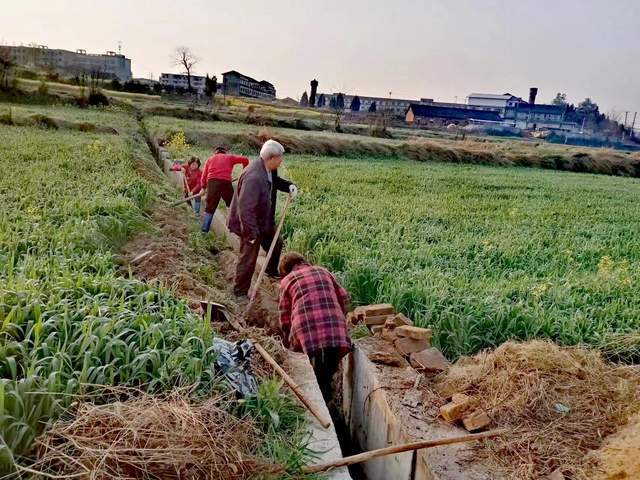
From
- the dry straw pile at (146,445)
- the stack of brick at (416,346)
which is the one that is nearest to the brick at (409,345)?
the stack of brick at (416,346)

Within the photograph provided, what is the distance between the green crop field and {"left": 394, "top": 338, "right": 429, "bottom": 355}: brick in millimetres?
329

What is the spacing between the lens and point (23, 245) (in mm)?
4969

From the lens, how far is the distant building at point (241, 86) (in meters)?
74.7

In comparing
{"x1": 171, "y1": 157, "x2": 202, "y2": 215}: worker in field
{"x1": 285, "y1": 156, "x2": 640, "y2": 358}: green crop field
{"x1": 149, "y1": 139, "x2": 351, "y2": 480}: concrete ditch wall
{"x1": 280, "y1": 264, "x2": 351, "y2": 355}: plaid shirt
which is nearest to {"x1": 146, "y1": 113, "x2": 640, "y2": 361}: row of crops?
{"x1": 285, "y1": 156, "x2": 640, "y2": 358}: green crop field

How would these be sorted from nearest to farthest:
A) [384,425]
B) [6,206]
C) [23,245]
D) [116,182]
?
[384,425], [23,245], [6,206], [116,182]

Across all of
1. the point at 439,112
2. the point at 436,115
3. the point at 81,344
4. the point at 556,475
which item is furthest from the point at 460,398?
the point at 439,112

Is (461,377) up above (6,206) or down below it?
below

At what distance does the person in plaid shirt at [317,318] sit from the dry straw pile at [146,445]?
65.7 inches

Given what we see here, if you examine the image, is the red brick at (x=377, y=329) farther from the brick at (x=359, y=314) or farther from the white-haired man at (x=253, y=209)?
the white-haired man at (x=253, y=209)

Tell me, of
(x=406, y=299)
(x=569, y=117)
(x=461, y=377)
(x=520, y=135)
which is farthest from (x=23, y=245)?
(x=569, y=117)

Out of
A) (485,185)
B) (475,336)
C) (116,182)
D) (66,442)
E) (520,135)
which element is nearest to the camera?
(66,442)

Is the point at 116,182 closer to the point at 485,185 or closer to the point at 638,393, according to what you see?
the point at 638,393

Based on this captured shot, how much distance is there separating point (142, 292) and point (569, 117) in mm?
89567

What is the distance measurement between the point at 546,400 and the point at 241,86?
7890 cm
